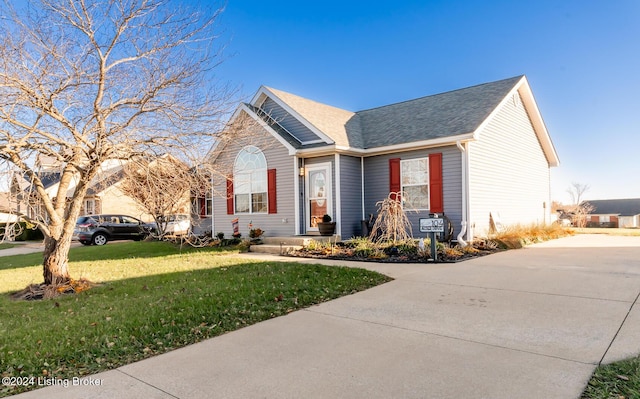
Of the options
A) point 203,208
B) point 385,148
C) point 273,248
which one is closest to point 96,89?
point 273,248

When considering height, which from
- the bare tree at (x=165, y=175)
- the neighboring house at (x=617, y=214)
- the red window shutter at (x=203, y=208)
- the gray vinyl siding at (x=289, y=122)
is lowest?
the neighboring house at (x=617, y=214)

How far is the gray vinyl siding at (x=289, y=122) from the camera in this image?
1376 centimetres

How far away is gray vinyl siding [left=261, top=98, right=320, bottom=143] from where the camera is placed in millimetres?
13763

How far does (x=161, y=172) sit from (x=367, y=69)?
42.9 feet

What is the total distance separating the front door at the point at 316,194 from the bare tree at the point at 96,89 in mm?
6100

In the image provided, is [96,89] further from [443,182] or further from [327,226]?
[443,182]

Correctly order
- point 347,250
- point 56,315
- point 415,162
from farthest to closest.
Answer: point 415,162 → point 347,250 → point 56,315

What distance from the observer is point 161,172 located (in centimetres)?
745

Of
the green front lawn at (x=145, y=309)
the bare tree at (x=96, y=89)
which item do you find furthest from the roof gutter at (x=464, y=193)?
the bare tree at (x=96, y=89)

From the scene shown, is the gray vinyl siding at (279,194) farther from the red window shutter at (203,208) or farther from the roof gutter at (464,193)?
the roof gutter at (464,193)

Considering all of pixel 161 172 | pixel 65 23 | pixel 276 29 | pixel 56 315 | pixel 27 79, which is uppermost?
pixel 276 29

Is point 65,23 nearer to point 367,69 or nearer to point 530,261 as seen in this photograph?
point 530,261

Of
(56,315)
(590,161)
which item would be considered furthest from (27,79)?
(590,161)

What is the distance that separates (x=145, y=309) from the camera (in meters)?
5.41
